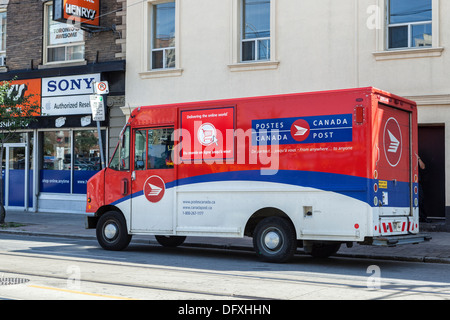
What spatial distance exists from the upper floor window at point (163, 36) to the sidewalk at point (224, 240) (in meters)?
5.86

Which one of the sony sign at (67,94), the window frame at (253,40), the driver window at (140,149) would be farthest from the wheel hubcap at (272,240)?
the sony sign at (67,94)

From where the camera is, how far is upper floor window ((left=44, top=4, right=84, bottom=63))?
72.3 ft

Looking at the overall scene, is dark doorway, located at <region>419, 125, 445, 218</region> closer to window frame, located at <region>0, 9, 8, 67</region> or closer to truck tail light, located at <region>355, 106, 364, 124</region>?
truck tail light, located at <region>355, 106, 364, 124</region>

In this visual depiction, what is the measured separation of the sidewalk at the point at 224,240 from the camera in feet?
39.4

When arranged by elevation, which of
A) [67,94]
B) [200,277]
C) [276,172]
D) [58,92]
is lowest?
[200,277]

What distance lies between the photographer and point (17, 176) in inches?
908

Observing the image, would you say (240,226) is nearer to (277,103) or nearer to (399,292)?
(277,103)

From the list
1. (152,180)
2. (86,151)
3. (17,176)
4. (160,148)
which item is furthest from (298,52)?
(17,176)

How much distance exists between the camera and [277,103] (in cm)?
1105

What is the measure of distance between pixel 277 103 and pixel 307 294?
4305 millimetres

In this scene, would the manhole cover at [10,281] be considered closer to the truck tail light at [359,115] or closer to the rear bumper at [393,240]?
the rear bumper at [393,240]

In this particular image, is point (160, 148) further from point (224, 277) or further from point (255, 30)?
point (255, 30)

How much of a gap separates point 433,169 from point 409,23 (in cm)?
392

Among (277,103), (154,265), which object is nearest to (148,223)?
(154,265)
